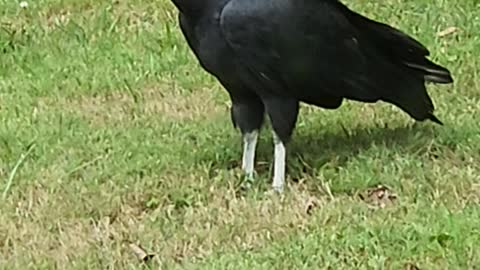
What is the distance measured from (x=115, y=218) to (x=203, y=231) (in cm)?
39

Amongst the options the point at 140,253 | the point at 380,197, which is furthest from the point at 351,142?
the point at 140,253

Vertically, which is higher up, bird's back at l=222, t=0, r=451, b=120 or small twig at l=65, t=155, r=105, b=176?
bird's back at l=222, t=0, r=451, b=120

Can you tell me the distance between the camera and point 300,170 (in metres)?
4.98

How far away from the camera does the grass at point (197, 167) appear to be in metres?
4.17

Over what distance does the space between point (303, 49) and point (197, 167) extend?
0.70m

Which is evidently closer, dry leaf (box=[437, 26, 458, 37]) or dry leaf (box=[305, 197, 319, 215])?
dry leaf (box=[305, 197, 319, 215])

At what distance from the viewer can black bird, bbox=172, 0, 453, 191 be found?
14.9ft

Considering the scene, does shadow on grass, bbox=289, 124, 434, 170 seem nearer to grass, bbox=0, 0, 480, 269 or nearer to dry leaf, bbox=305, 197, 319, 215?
grass, bbox=0, 0, 480, 269

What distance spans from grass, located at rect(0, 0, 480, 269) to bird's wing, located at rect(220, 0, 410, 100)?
0.33 m

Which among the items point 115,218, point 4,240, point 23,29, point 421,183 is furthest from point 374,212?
point 23,29

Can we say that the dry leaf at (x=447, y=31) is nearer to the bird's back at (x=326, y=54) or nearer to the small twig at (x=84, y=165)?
the bird's back at (x=326, y=54)

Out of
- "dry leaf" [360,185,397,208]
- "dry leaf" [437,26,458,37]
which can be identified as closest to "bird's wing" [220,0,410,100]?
"dry leaf" [360,185,397,208]

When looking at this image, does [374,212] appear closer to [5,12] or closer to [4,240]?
[4,240]

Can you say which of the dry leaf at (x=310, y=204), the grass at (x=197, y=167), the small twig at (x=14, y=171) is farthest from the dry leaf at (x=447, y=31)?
the small twig at (x=14, y=171)
